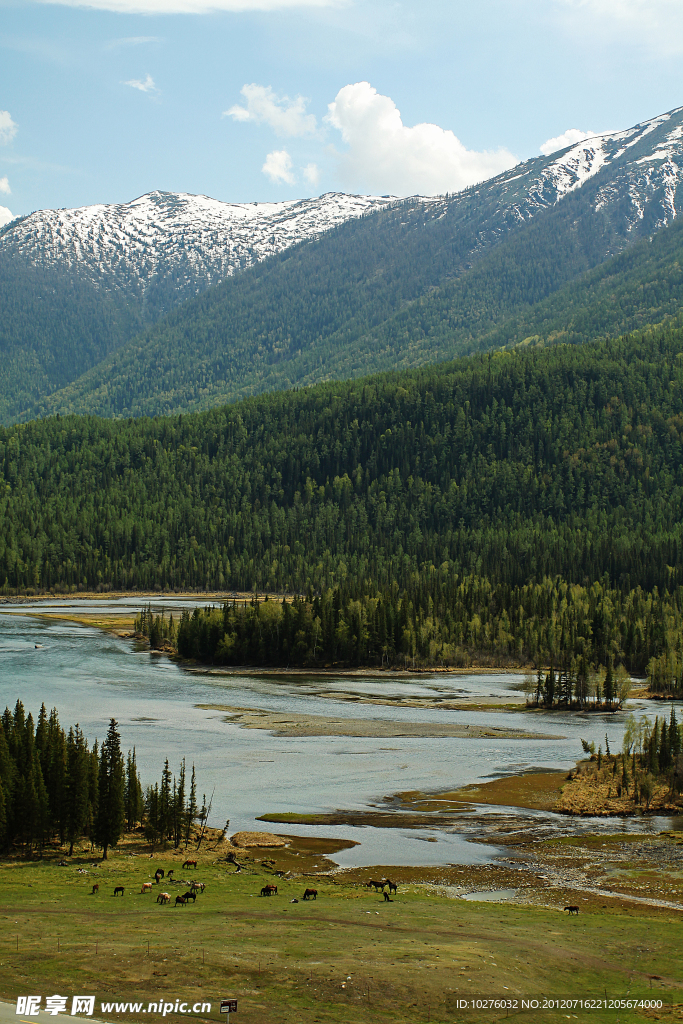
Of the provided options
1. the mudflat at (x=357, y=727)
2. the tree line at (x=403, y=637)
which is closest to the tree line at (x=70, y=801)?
the mudflat at (x=357, y=727)

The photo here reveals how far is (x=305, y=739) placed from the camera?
103250 mm

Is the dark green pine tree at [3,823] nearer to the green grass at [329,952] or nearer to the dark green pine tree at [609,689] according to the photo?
the green grass at [329,952]

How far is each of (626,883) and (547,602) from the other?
456 feet

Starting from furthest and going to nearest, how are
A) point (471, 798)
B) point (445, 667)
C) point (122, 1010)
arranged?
point (445, 667) → point (471, 798) → point (122, 1010)

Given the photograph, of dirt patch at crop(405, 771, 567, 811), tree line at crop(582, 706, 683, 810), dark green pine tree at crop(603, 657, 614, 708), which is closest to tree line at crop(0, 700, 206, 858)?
dirt patch at crop(405, 771, 567, 811)

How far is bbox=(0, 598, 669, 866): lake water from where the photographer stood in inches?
2852

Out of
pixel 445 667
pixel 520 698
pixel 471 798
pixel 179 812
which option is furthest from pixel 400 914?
pixel 445 667

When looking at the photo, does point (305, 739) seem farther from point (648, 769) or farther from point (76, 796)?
point (76, 796)

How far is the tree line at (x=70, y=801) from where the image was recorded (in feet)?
206

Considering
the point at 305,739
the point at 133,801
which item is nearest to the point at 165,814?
the point at 133,801

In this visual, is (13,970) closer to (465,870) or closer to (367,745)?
(465,870)

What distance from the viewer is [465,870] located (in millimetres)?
59375

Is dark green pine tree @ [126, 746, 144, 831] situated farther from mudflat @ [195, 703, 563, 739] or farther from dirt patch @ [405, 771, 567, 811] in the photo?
mudflat @ [195, 703, 563, 739]

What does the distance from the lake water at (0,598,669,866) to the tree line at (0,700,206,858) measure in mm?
6134
